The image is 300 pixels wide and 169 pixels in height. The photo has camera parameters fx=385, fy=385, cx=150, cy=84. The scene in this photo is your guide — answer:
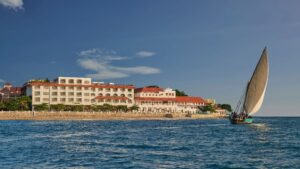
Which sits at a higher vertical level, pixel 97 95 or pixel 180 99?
pixel 97 95

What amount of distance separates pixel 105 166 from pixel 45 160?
5.09m

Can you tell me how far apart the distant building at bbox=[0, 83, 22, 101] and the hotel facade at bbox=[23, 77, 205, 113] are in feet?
54.2

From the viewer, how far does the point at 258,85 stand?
78188 mm

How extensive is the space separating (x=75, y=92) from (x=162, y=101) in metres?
43.9

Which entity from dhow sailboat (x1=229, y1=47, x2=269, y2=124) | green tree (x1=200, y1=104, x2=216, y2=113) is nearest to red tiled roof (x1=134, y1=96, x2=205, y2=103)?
green tree (x1=200, y1=104, x2=216, y2=113)

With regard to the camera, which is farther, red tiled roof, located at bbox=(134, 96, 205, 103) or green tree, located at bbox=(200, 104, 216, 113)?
green tree, located at bbox=(200, 104, 216, 113)

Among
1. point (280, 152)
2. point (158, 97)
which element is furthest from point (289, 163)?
point (158, 97)

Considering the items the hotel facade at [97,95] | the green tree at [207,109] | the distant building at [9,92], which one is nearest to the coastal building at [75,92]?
the hotel facade at [97,95]

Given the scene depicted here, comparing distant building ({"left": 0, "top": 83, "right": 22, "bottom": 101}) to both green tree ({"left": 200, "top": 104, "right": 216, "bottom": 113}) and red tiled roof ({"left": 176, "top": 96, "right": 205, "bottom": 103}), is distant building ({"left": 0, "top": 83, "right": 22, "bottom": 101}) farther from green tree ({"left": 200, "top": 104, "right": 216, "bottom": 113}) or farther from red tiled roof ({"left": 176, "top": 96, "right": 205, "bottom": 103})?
green tree ({"left": 200, "top": 104, "right": 216, "bottom": 113})

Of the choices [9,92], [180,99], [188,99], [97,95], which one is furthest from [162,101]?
[9,92]

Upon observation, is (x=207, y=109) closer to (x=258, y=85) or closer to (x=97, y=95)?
(x=97, y=95)

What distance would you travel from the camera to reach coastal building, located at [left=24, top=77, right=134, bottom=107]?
506 feet

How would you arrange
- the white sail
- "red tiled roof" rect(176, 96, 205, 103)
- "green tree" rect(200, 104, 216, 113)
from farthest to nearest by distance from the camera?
"green tree" rect(200, 104, 216, 113) → "red tiled roof" rect(176, 96, 205, 103) → the white sail

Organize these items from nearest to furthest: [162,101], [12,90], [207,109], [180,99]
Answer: [162,101] → [12,90] → [180,99] → [207,109]
